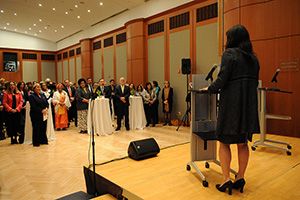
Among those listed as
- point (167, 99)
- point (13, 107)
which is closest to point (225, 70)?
point (13, 107)

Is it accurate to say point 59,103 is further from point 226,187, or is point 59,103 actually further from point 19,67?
point 19,67

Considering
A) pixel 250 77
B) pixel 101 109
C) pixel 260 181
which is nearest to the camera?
Answer: pixel 250 77

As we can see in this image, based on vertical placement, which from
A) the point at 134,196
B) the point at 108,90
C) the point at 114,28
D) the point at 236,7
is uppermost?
the point at 114,28

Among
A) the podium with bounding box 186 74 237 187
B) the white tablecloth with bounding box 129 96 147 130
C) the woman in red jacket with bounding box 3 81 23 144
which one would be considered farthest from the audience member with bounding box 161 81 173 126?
the podium with bounding box 186 74 237 187

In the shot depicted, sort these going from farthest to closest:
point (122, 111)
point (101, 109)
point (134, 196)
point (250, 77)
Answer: point (122, 111) < point (101, 109) < point (134, 196) < point (250, 77)

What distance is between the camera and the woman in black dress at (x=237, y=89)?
7.07ft

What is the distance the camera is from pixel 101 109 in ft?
21.2

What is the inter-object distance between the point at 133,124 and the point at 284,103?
3.96 meters

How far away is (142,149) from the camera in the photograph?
338 centimetres

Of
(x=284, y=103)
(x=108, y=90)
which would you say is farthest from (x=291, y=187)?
(x=108, y=90)

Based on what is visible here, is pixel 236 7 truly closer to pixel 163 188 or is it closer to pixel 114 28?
pixel 163 188

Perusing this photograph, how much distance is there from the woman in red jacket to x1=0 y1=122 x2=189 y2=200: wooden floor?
368 mm

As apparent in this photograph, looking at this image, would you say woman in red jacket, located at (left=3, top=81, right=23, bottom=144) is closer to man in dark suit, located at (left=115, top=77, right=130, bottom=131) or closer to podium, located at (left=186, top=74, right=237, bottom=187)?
man in dark suit, located at (left=115, top=77, right=130, bottom=131)

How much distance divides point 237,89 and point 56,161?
3.46 m
